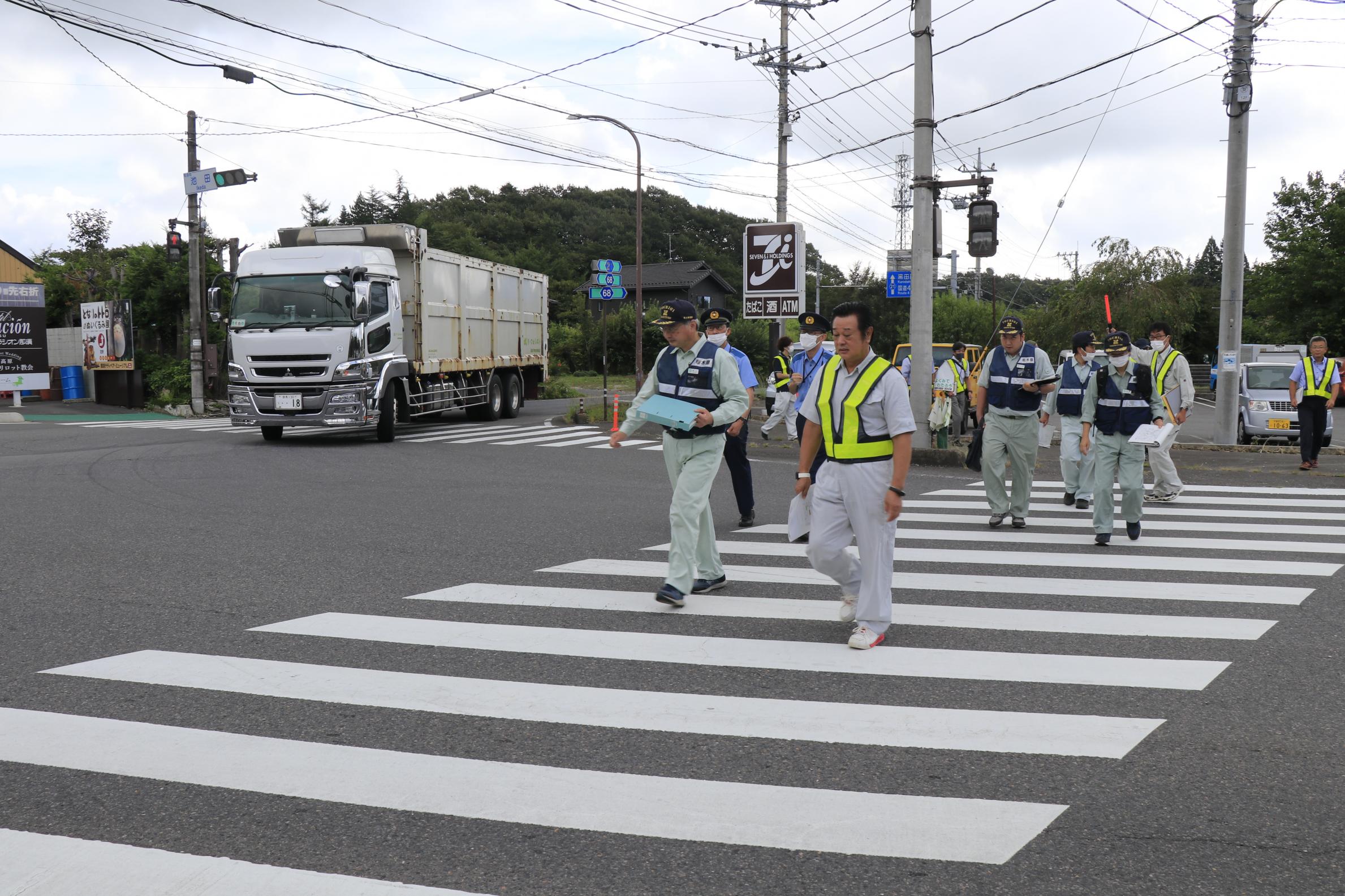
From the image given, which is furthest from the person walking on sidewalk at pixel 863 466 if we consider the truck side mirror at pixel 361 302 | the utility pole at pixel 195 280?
the utility pole at pixel 195 280

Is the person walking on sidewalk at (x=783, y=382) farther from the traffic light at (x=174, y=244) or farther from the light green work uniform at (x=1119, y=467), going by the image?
the traffic light at (x=174, y=244)

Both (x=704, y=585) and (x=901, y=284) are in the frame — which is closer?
(x=704, y=585)

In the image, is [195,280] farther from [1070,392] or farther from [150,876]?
[150,876]

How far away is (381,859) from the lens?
3260 millimetres

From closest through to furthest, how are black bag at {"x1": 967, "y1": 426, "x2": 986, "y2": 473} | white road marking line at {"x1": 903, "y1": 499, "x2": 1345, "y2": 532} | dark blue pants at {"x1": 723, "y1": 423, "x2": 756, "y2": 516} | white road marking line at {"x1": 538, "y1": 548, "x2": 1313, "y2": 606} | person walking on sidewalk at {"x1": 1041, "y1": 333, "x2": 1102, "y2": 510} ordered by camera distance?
white road marking line at {"x1": 538, "y1": 548, "x2": 1313, "y2": 606}
dark blue pants at {"x1": 723, "y1": 423, "x2": 756, "y2": 516}
white road marking line at {"x1": 903, "y1": 499, "x2": 1345, "y2": 532}
person walking on sidewalk at {"x1": 1041, "y1": 333, "x2": 1102, "y2": 510}
black bag at {"x1": 967, "y1": 426, "x2": 986, "y2": 473}

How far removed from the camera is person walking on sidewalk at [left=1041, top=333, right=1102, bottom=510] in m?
10.9

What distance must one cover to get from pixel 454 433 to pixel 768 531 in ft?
41.9

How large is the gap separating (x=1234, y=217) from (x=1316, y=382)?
4300mm

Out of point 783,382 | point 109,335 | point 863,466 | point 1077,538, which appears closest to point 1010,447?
point 1077,538

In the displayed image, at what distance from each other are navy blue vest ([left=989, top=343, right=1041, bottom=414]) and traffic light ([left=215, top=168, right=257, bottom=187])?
20.6 m

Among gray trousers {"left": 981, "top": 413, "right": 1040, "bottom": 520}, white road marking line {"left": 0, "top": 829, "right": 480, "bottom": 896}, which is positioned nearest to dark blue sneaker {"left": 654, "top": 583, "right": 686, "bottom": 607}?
white road marking line {"left": 0, "top": 829, "right": 480, "bottom": 896}

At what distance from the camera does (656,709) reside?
4703mm

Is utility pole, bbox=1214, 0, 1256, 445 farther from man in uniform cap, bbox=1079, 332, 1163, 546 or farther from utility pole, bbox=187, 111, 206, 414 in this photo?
utility pole, bbox=187, 111, 206, 414

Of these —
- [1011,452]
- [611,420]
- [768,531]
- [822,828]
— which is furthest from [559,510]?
[611,420]
